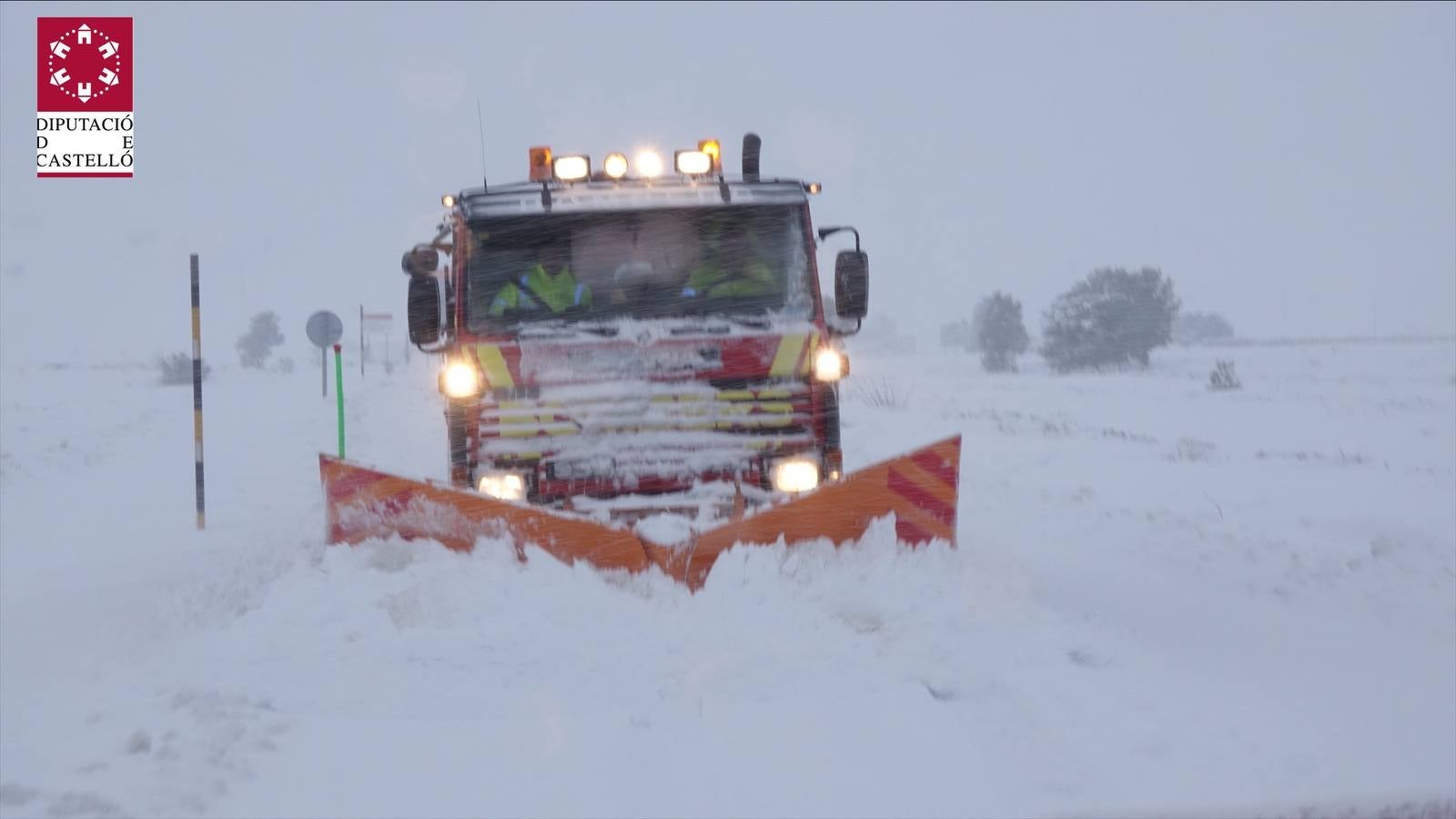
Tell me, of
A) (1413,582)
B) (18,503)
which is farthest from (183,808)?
(18,503)

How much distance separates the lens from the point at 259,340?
222 feet

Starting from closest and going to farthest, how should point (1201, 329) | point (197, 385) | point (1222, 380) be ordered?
point (197, 385) → point (1222, 380) → point (1201, 329)

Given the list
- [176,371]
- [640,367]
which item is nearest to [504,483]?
[640,367]

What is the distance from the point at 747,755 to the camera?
3607 millimetres

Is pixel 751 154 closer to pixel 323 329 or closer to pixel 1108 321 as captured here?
pixel 323 329

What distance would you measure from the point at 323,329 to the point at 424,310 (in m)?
11.3

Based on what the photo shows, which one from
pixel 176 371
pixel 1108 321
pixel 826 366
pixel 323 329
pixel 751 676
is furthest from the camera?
pixel 1108 321

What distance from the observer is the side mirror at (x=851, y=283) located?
6.73 metres

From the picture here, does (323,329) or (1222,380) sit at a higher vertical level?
(323,329)

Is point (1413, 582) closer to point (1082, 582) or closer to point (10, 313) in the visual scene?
point (1082, 582)

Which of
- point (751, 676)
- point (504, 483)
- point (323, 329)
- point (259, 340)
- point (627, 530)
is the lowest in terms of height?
point (751, 676)

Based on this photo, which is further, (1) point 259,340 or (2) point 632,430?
(1) point 259,340

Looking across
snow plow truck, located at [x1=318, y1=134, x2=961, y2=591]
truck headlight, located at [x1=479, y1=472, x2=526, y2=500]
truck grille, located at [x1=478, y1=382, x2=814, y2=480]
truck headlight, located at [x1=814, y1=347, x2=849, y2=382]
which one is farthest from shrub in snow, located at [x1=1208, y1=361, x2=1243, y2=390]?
truck headlight, located at [x1=479, y1=472, x2=526, y2=500]

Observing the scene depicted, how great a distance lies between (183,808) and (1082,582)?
467cm
